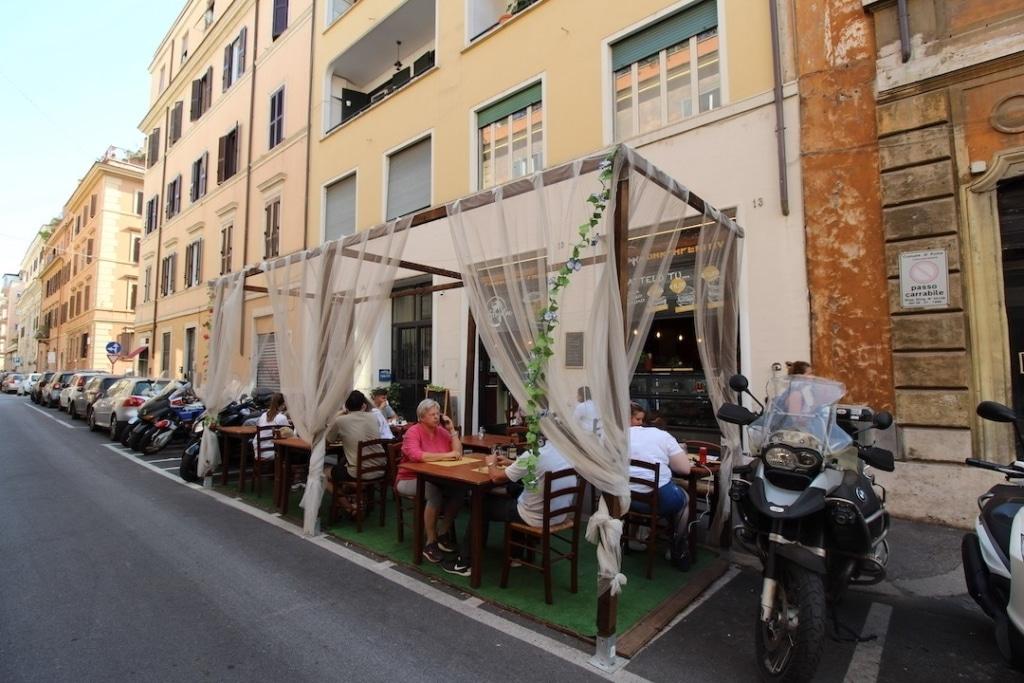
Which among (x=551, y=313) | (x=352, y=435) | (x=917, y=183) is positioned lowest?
(x=352, y=435)

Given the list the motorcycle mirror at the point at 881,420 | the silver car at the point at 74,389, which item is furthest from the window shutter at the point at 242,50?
the motorcycle mirror at the point at 881,420

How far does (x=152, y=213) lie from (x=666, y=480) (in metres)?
27.0

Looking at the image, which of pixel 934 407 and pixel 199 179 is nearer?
pixel 934 407

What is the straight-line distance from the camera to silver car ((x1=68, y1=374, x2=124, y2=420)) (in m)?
14.4

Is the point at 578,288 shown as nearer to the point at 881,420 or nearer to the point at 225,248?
the point at 881,420

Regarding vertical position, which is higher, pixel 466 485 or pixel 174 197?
pixel 174 197

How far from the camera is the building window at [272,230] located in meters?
15.0

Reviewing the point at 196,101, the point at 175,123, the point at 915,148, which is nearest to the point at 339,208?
the point at 915,148

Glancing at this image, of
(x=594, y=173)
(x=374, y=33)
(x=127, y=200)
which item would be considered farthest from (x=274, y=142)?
(x=127, y=200)

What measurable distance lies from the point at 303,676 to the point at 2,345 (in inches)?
4154

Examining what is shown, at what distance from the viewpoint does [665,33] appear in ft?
24.3

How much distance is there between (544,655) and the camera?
3.02 meters

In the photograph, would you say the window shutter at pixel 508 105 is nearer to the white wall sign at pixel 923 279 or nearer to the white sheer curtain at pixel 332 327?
the white sheer curtain at pixel 332 327

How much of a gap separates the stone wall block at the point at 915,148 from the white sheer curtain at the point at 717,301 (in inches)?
68.7
